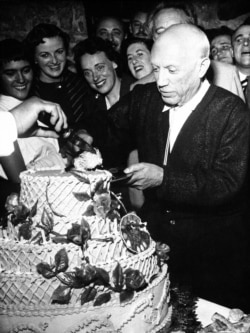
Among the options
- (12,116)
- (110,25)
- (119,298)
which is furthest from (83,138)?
(110,25)

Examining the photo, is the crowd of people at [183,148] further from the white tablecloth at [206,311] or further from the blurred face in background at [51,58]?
the blurred face in background at [51,58]

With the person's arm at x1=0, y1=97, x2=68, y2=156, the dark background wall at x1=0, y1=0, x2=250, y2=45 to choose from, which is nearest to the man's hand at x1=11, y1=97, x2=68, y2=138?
the person's arm at x1=0, y1=97, x2=68, y2=156

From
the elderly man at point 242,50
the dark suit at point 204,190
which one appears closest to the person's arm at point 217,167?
the dark suit at point 204,190

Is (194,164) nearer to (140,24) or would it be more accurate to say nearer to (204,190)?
(204,190)

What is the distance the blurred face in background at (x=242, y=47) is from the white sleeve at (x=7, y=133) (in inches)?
95.6

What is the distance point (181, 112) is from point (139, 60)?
5.06 ft

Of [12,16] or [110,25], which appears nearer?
[110,25]

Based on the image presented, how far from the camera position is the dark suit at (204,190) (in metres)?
2.26

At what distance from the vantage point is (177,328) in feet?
5.43

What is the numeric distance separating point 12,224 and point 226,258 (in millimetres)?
1449

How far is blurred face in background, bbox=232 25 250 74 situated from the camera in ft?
11.6

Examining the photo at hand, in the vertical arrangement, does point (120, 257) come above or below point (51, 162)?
below

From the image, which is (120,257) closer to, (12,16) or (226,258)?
(226,258)

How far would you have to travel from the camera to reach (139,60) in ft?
12.4
